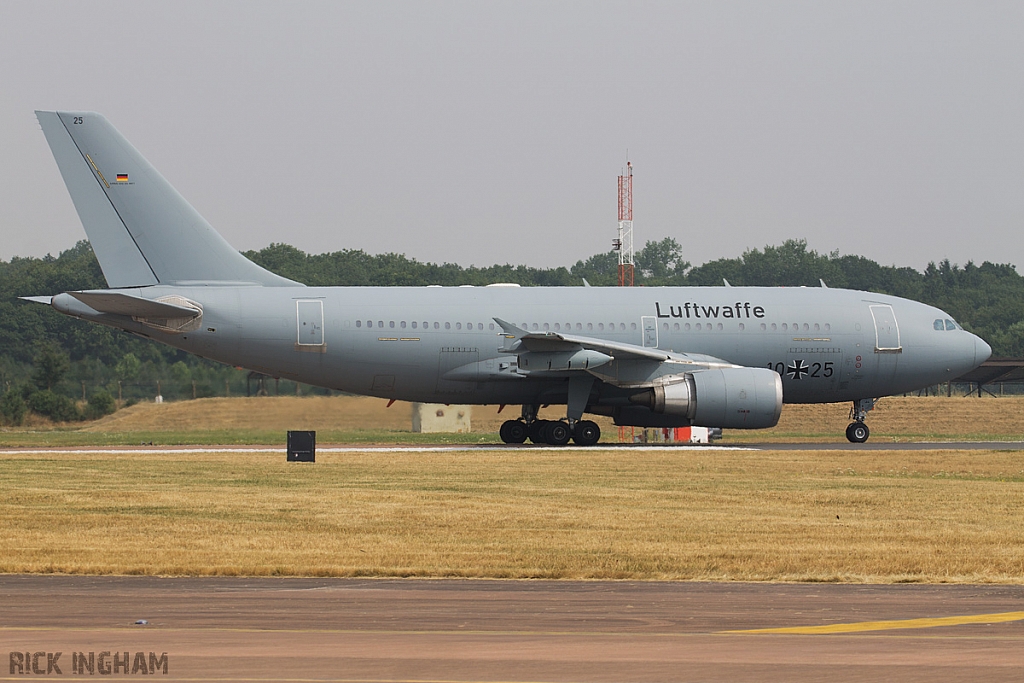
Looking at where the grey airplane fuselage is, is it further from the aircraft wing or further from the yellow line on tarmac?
the yellow line on tarmac

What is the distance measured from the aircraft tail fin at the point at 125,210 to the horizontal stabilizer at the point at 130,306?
1349 millimetres

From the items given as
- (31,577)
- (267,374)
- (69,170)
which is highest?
(69,170)

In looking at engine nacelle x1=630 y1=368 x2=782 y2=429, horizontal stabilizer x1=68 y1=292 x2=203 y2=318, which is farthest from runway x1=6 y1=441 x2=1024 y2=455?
horizontal stabilizer x1=68 y1=292 x2=203 y2=318

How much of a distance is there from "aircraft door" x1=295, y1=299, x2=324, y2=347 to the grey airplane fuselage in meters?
0.03

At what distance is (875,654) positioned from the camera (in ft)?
29.3

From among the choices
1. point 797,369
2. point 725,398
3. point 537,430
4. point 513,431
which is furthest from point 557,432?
point 797,369

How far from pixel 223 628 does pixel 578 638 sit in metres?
2.60

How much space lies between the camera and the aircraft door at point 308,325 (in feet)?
112

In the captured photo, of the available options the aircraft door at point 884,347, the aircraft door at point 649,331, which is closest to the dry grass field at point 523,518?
the aircraft door at point 649,331

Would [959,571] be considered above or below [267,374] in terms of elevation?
below

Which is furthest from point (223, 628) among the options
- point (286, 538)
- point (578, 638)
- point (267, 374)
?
point (267, 374)

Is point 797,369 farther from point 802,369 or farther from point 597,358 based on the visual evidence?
→ point 597,358

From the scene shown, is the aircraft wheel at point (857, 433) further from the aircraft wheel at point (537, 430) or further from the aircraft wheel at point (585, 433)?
the aircraft wheel at point (537, 430)

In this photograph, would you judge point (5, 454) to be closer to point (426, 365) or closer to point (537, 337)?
point (426, 365)
